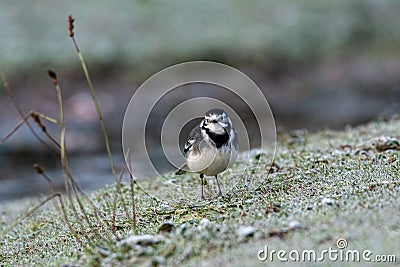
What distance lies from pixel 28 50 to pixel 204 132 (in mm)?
13991

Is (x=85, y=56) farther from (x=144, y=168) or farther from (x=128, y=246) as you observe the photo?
(x=128, y=246)

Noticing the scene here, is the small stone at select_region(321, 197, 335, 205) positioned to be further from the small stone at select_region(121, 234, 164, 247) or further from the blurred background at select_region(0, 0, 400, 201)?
the blurred background at select_region(0, 0, 400, 201)

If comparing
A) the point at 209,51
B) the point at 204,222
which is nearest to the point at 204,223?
the point at 204,222

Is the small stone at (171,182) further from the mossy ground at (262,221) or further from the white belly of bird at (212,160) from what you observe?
the white belly of bird at (212,160)

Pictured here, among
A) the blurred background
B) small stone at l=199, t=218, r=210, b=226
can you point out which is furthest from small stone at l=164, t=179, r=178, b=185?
the blurred background

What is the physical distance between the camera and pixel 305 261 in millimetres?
3711

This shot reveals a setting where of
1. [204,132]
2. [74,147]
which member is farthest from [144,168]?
[204,132]

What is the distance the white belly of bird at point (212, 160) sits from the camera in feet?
17.8

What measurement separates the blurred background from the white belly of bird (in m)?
8.99

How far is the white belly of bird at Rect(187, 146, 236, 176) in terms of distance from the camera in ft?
17.8

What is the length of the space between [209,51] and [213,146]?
520 inches

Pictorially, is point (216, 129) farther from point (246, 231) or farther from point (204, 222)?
point (246, 231)

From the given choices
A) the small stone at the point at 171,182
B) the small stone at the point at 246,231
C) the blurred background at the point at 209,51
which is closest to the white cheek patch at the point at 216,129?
the small stone at the point at 246,231

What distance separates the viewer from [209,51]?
18422mm
